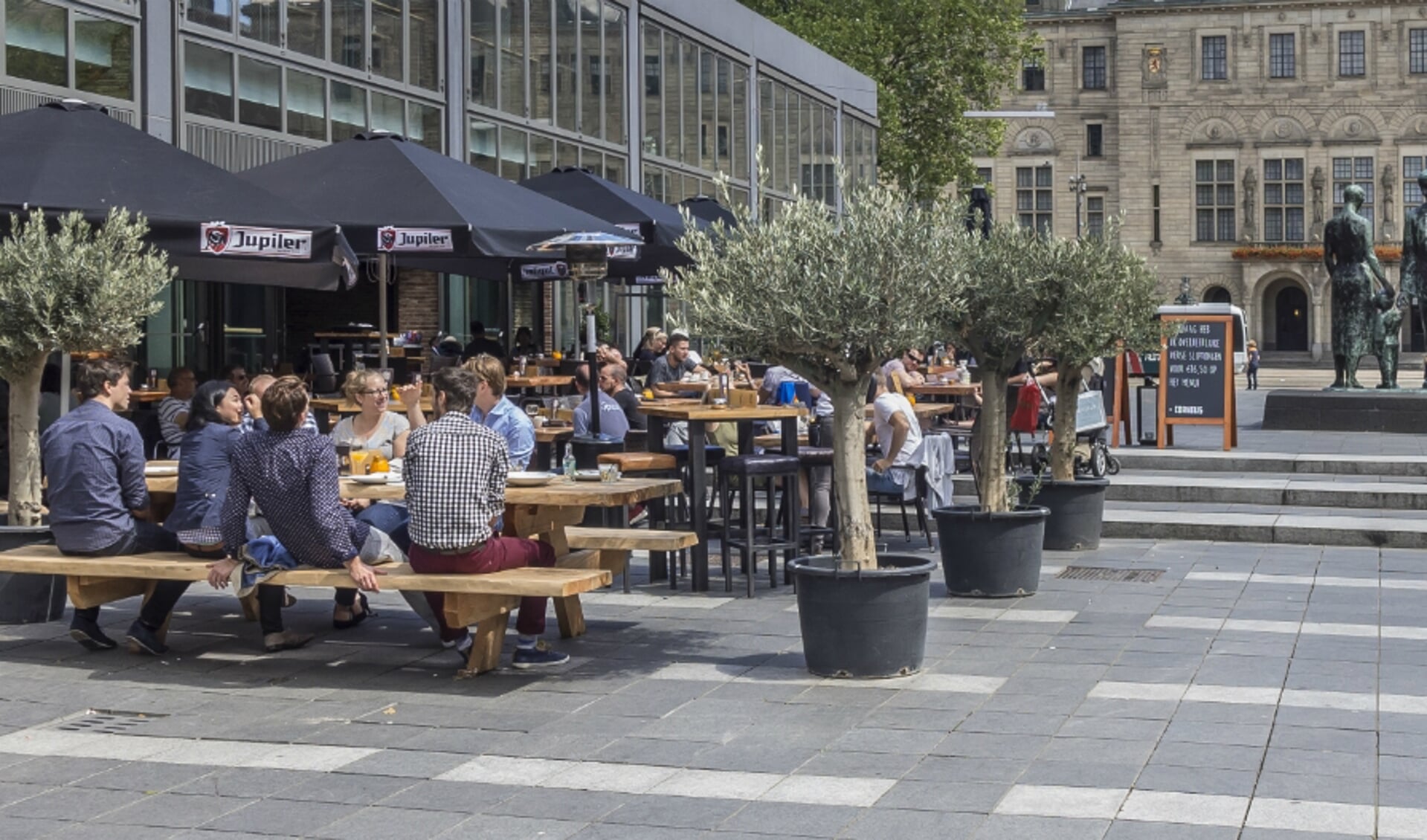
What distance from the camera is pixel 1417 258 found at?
24.4 m

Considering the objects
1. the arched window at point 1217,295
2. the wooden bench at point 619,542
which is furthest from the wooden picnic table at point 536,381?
the arched window at point 1217,295

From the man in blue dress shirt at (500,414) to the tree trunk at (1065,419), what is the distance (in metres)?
4.17

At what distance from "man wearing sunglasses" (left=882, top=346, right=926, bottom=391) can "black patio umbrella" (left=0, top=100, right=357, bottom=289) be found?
4.16 metres

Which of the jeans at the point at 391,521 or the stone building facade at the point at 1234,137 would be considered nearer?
the jeans at the point at 391,521

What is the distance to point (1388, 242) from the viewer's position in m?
70.7

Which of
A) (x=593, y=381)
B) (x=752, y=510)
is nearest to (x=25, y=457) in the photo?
(x=593, y=381)

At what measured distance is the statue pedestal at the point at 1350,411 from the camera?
2370 centimetres

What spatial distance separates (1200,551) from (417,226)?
6187 millimetres

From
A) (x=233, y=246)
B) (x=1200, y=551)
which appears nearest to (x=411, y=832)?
(x=233, y=246)

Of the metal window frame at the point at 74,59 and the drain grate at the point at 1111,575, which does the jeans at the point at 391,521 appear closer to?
the drain grate at the point at 1111,575

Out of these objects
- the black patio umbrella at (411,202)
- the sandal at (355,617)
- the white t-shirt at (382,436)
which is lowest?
the sandal at (355,617)

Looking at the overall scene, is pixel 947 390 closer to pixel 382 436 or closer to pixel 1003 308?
pixel 1003 308

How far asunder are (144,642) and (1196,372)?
1440 centimetres

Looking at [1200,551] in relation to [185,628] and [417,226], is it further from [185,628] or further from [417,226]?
[185,628]
